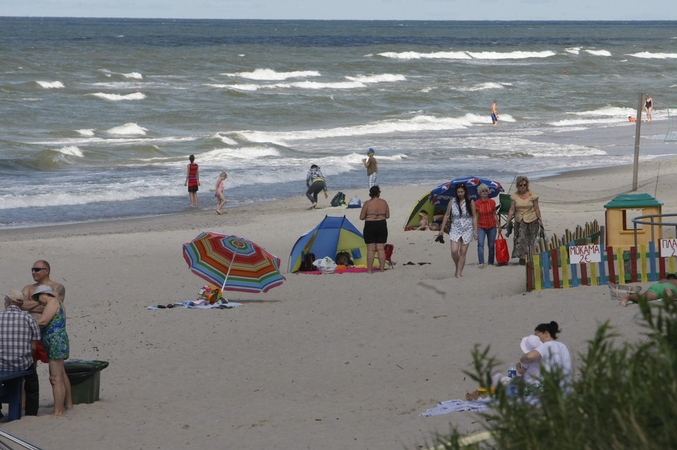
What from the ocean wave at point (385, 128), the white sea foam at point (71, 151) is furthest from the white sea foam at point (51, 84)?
the white sea foam at point (71, 151)

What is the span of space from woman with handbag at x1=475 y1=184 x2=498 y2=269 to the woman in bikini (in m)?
1.22

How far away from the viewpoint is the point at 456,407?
7211 millimetres

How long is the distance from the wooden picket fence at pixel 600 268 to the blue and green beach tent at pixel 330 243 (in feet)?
11.5

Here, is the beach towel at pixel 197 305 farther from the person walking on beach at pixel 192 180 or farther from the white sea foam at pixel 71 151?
the white sea foam at pixel 71 151

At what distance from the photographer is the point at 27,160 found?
91.1 ft

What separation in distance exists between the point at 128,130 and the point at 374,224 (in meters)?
24.3

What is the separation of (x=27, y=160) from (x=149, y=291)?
16588mm

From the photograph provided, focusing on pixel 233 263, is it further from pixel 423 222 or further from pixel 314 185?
pixel 314 185

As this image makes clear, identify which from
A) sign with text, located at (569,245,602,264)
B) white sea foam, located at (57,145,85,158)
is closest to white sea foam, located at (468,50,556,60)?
white sea foam, located at (57,145,85,158)

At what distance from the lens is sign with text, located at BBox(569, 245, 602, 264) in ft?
34.8

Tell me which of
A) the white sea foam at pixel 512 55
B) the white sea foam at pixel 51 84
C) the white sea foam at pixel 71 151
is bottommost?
the white sea foam at pixel 71 151

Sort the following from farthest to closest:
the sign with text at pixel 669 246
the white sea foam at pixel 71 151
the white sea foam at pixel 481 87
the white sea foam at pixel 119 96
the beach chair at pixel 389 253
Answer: the white sea foam at pixel 481 87 < the white sea foam at pixel 119 96 < the white sea foam at pixel 71 151 < the beach chair at pixel 389 253 < the sign with text at pixel 669 246

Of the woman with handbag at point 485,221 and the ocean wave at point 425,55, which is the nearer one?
the woman with handbag at point 485,221

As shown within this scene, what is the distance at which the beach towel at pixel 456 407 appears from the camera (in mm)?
7102
